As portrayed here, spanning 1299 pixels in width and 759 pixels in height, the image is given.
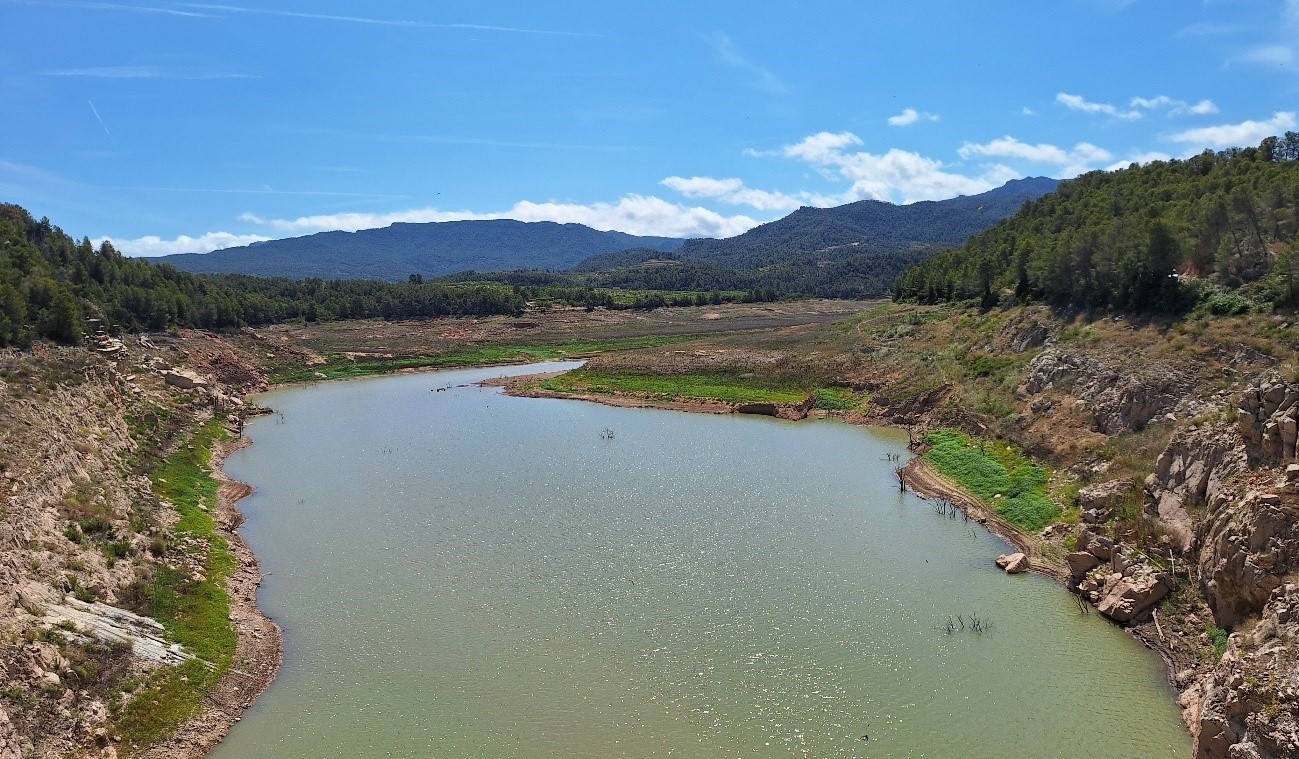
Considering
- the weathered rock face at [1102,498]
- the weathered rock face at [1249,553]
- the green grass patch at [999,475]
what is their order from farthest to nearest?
the green grass patch at [999,475] → the weathered rock face at [1102,498] → the weathered rock face at [1249,553]

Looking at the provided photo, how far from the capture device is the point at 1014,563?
968 inches

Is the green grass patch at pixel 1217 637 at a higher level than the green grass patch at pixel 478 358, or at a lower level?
lower

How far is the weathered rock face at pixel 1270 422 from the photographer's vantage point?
1923 cm

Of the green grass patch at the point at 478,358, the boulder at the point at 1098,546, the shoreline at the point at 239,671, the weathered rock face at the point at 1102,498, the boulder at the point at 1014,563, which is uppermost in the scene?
Result: the green grass patch at the point at 478,358

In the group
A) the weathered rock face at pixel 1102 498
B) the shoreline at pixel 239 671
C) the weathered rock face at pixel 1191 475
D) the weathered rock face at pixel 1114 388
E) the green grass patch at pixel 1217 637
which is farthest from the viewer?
the weathered rock face at pixel 1114 388

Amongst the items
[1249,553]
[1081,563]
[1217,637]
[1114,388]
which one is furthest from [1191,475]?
[1114,388]

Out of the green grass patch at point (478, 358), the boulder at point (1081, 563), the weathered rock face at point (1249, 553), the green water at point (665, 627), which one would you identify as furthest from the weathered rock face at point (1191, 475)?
the green grass patch at point (478, 358)

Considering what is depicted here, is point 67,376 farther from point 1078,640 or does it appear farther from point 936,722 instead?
point 1078,640

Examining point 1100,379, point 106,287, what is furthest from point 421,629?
point 106,287

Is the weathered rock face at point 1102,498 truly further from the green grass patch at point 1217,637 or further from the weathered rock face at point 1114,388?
the green grass patch at point 1217,637

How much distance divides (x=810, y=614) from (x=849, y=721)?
4.94 metres

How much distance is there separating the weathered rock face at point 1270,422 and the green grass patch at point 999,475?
792 centimetres

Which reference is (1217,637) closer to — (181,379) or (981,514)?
(981,514)

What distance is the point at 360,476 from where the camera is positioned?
126 feet
